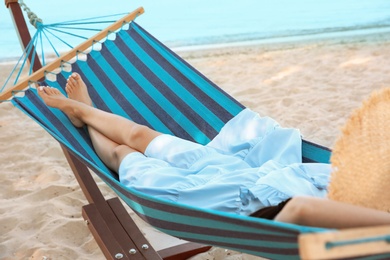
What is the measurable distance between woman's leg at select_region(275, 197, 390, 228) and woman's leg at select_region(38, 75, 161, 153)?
42.3 inches

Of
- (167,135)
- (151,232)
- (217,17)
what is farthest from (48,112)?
(217,17)

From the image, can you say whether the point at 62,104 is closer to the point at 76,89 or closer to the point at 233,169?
the point at 76,89

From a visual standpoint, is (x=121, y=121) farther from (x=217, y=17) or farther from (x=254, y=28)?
(x=217, y=17)

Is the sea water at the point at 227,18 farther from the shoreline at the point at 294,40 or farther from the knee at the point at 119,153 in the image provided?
the knee at the point at 119,153

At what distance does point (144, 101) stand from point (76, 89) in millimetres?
295

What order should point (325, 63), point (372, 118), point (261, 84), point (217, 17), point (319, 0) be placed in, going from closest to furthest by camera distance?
point (372, 118)
point (261, 84)
point (325, 63)
point (217, 17)
point (319, 0)

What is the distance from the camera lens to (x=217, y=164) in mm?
2168

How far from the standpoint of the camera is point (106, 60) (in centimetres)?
281

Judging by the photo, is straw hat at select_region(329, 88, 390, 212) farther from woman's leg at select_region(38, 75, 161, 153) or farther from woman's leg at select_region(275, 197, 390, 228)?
woman's leg at select_region(38, 75, 161, 153)

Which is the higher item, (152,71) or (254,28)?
(152,71)

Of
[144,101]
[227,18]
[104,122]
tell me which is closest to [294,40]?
[227,18]

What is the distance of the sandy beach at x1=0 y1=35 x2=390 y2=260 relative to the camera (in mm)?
2516

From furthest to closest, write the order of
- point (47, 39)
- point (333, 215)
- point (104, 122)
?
point (47, 39) → point (104, 122) → point (333, 215)

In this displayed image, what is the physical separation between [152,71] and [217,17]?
6.20 metres
